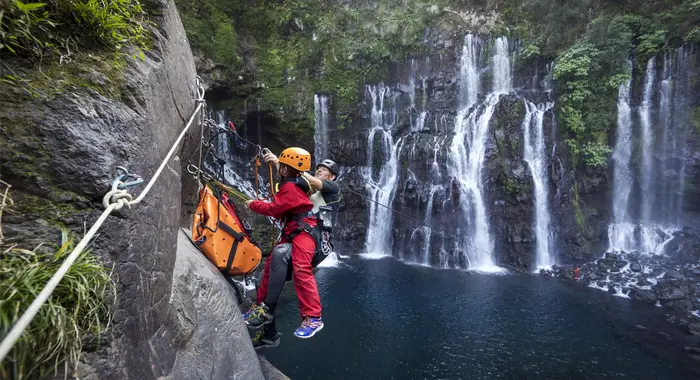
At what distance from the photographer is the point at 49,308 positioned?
4.22 feet

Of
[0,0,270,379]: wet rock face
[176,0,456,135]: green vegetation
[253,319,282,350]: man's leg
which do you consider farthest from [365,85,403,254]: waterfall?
[0,0,270,379]: wet rock face

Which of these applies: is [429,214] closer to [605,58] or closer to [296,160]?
[605,58]

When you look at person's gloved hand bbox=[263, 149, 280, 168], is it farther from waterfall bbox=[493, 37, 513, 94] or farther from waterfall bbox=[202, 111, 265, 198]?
waterfall bbox=[493, 37, 513, 94]

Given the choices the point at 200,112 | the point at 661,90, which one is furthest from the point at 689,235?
the point at 200,112

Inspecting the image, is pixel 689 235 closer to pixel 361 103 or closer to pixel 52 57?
pixel 361 103

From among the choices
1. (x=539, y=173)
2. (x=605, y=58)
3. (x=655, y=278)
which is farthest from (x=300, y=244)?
(x=605, y=58)

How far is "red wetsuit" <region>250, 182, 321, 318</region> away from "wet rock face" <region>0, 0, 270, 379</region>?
1.06 m

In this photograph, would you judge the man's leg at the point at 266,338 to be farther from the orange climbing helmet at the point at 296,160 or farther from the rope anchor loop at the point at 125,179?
the rope anchor loop at the point at 125,179

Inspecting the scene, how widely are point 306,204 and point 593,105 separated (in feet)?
58.5

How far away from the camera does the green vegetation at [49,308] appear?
1.21 m

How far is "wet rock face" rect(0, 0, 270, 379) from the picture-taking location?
1.57m

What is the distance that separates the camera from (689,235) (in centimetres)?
1491

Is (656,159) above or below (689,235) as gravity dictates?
above

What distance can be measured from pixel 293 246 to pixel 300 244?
0.09 meters
